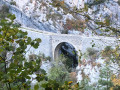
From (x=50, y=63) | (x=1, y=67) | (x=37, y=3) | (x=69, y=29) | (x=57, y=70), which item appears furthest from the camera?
(x=37, y=3)

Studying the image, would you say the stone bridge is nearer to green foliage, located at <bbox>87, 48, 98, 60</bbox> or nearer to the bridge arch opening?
the bridge arch opening

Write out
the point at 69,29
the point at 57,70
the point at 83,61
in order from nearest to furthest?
the point at 57,70
the point at 83,61
the point at 69,29

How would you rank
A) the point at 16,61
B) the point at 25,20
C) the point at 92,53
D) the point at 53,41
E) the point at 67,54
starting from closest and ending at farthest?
the point at 16,61, the point at 92,53, the point at 53,41, the point at 67,54, the point at 25,20

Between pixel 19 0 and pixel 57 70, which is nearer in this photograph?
pixel 57 70

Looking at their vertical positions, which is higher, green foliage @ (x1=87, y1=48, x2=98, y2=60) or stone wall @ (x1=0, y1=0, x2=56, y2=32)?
stone wall @ (x1=0, y1=0, x2=56, y2=32)

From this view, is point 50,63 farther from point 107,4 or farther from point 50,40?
point 107,4

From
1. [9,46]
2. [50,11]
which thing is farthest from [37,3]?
[9,46]

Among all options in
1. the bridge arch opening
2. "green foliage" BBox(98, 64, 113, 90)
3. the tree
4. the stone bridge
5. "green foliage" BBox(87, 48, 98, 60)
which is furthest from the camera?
the bridge arch opening

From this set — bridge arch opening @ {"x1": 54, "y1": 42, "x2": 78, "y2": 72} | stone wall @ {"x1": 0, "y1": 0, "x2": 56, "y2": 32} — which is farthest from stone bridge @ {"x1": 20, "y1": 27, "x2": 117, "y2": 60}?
stone wall @ {"x1": 0, "y1": 0, "x2": 56, "y2": 32}

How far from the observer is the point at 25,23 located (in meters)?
16.1

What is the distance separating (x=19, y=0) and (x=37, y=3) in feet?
5.64

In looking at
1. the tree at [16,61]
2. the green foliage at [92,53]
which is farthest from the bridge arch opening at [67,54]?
the tree at [16,61]

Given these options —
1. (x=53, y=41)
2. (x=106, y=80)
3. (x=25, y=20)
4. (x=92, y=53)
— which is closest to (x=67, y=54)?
(x=53, y=41)

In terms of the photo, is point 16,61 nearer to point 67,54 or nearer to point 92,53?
point 92,53
